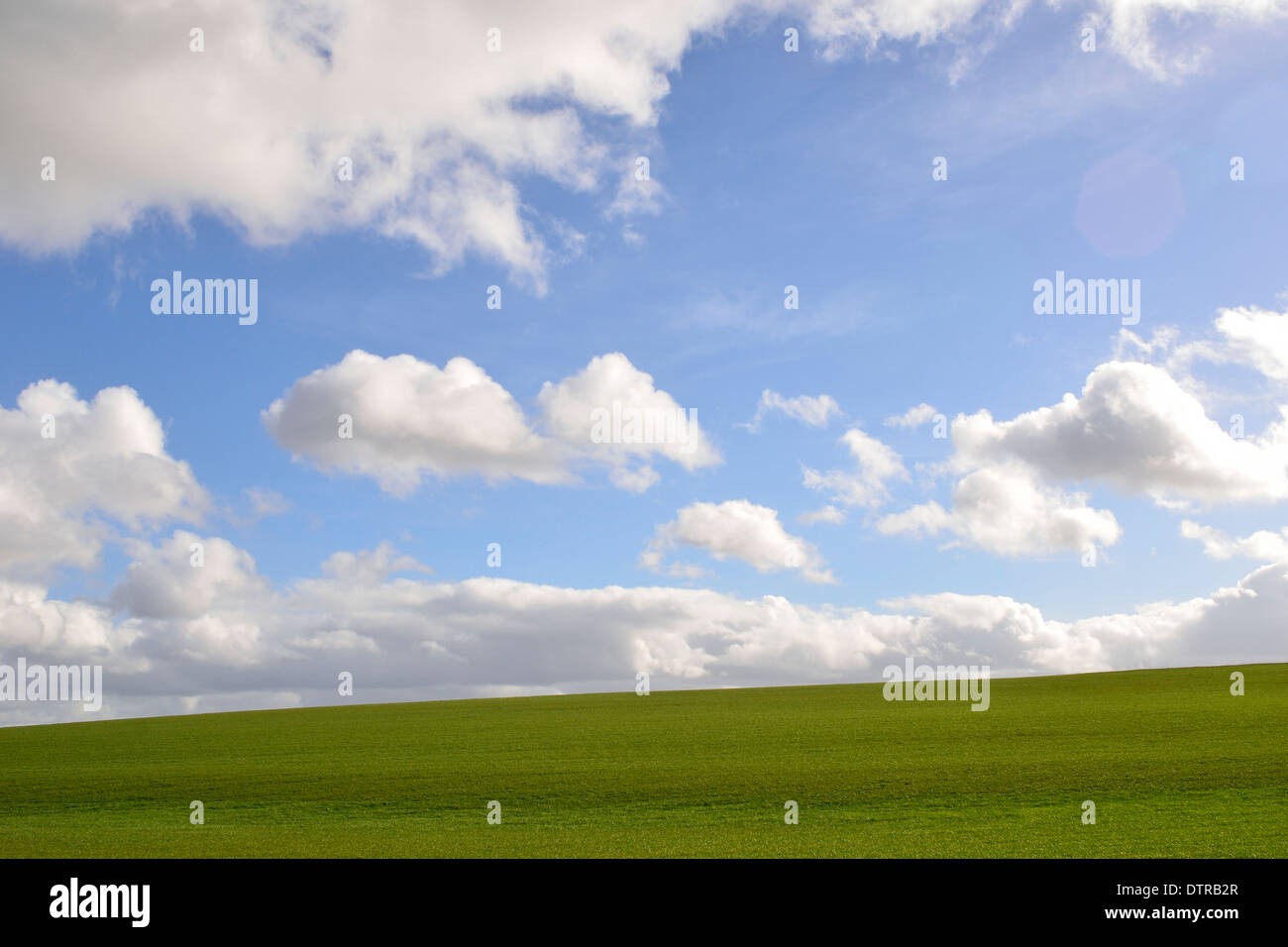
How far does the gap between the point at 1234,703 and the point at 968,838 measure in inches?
1290

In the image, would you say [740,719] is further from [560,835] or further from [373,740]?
[560,835]

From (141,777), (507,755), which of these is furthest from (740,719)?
(141,777)

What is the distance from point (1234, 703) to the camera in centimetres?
4528

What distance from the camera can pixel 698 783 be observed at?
3073 cm

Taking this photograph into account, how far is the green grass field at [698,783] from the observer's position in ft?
71.7

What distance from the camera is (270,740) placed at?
156 feet

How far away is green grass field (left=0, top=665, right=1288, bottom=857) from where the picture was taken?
21859mm
